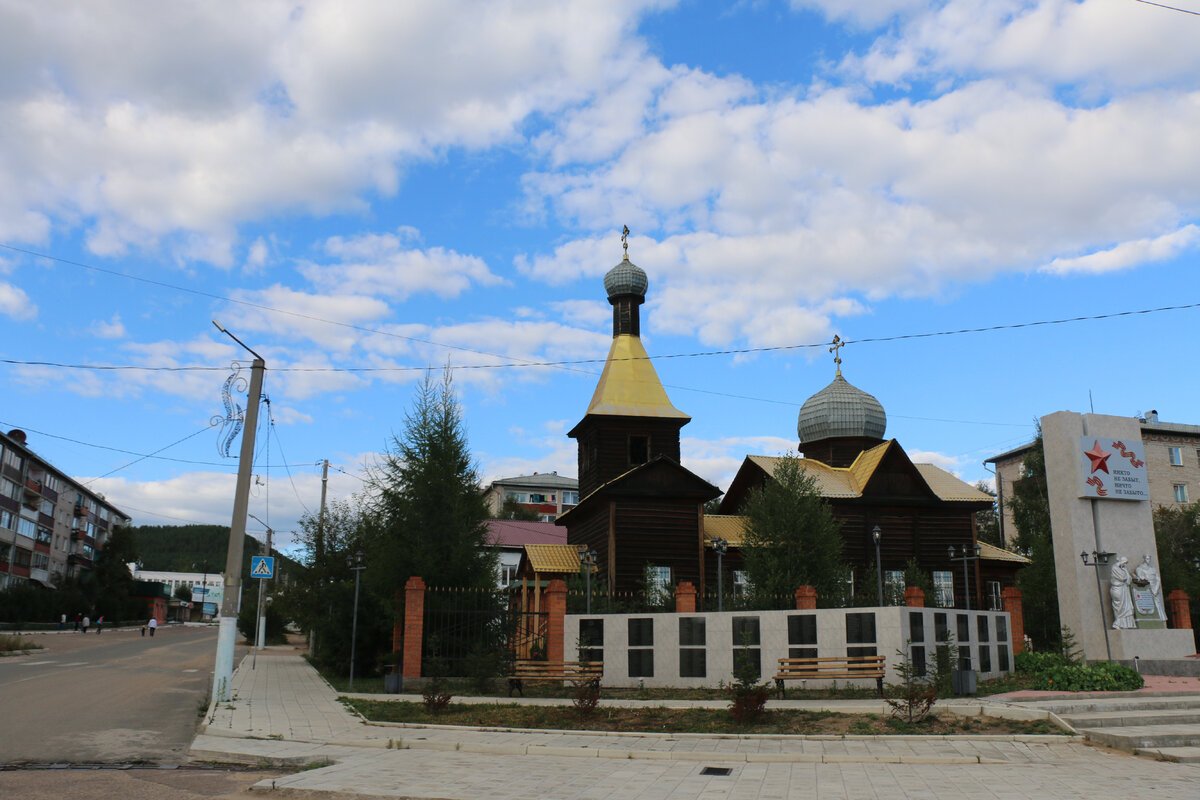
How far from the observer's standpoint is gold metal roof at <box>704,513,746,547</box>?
32938 mm

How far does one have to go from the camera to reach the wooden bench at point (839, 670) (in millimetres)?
17312

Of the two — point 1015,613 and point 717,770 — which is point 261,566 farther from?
point 1015,613

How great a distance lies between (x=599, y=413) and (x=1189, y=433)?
4841cm

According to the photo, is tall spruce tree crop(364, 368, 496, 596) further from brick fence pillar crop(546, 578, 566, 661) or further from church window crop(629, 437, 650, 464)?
church window crop(629, 437, 650, 464)

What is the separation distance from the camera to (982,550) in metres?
35.1

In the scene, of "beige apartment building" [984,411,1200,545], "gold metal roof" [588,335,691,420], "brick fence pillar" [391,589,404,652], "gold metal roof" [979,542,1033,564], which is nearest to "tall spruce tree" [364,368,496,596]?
"brick fence pillar" [391,589,404,652]

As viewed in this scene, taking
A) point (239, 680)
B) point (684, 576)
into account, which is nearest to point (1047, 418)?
point (684, 576)

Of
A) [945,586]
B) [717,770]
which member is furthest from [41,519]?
[717,770]

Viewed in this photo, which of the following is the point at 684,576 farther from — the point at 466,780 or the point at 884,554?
the point at 466,780

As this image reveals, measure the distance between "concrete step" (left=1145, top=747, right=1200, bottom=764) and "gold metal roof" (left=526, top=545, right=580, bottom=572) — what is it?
21028 mm

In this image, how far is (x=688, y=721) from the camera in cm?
1388

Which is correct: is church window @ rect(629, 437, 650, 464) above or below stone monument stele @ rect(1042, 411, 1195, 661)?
above

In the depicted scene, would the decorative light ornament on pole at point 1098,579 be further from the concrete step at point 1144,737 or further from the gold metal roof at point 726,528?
the gold metal roof at point 726,528

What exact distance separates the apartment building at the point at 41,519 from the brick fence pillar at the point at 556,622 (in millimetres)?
52916
